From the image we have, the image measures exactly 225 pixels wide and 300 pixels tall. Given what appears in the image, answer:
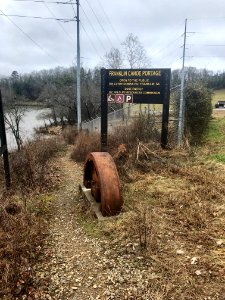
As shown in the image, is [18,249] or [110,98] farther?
[110,98]

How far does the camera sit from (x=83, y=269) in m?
4.05

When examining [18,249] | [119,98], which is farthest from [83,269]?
[119,98]

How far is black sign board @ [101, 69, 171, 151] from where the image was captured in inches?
448

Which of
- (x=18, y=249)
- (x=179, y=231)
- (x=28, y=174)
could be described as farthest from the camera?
(x=28, y=174)

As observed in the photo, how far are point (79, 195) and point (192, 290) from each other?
4.42 m

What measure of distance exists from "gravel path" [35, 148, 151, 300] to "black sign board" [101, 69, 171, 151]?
662cm

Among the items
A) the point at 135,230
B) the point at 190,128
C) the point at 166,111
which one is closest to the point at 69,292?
the point at 135,230

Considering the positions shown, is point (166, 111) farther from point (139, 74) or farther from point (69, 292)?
point (69, 292)

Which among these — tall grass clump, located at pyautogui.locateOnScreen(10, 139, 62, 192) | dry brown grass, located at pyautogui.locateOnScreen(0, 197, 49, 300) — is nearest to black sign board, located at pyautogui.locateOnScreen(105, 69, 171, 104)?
tall grass clump, located at pyautogui.locateOnScreen(10, 139, 62, 192)

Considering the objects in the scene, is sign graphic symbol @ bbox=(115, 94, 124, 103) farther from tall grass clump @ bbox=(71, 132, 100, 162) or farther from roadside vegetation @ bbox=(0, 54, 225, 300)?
tall grass clump @ bbox=(71, 132, 100, 162)

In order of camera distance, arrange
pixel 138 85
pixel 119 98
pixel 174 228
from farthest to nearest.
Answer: pixel 119 98
pixel 138 85
pixel 174 228

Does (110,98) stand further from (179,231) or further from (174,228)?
(179,231)

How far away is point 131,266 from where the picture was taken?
3.99 meters

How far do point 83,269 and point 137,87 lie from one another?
28.6 feet
